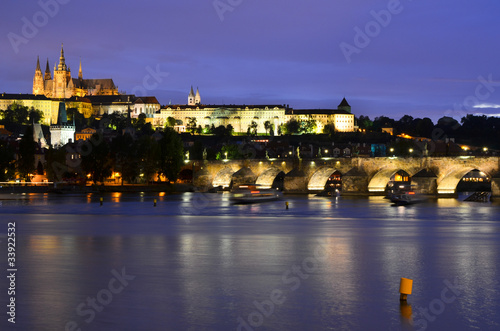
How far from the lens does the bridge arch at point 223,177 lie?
288 feet

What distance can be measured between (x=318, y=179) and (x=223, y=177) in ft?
39.8

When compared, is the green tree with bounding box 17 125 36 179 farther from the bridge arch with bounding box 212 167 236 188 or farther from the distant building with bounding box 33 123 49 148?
the distant building with bounding box 33 123 49 148

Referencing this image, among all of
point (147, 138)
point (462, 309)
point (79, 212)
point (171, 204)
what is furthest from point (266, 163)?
point (462, 309)

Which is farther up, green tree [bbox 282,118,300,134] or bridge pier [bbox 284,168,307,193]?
green tree [bbox 282,118,300,134]

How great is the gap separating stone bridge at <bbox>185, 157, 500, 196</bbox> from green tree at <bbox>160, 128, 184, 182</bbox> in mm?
5608

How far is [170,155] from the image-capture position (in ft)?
277

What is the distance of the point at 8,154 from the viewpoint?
86000mm

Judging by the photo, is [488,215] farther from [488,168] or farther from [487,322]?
[487,322]

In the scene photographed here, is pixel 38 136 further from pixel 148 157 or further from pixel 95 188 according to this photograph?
pixel 148 157

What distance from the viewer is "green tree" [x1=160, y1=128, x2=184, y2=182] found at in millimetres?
84250

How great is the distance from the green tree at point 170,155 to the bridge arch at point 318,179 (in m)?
15.1

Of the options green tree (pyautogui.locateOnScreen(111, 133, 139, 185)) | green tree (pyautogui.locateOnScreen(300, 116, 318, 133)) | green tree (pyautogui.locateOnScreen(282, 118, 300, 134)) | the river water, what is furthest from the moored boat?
green tree (pyautogui.locateOnScreen(300, 116, 318, 133))

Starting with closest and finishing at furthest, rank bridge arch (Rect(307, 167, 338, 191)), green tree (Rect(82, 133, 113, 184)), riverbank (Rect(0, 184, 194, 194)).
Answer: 1. bridge arch (Rect(307, 167, 338, 191))
2. riverbank (Rect(0, 184, 194, 194))
3. green tree (Rect(82, 133, 113, 184))

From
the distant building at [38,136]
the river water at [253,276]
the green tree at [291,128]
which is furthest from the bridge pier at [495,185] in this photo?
the green tree at [291,128]
